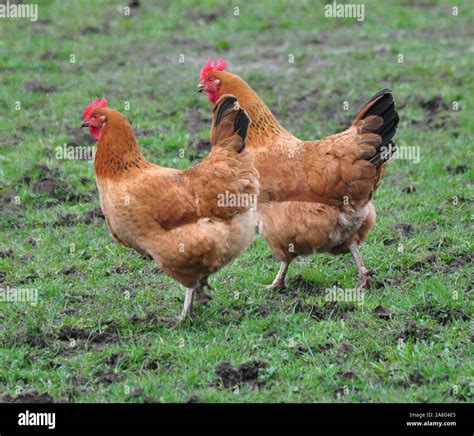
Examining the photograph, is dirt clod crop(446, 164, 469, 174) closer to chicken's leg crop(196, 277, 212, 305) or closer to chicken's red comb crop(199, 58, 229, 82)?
chicken's red comb crop(199, 58, 229, 82)

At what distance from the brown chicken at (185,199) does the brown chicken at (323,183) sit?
492 millimetres

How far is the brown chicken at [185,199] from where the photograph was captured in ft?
22.8

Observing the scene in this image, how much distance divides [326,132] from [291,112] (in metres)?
0.92

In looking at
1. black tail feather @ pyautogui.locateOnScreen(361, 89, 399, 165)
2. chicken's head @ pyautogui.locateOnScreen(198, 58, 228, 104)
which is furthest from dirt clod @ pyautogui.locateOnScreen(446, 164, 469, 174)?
chicken's head @ pyautogui.locateOnScreen(198, 58, 228, 104)

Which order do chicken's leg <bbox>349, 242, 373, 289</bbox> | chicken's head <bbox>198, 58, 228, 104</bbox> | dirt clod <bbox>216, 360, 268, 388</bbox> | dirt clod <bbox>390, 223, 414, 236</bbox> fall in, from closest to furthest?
dirt clod <bbox>216, 360, 268, 388</bbox>, chicken's leg <bbox>349, 242, 373, 289</bbox>, chicken's head <bbox>198, 58, 228, 104</bbox>, dirt clod <bbox>390, 223, 414, 236</bbox>

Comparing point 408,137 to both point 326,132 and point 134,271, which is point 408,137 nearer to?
point 326,132

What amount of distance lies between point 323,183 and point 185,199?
1263 mm

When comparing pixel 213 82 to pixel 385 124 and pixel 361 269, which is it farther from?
pixel 361 269

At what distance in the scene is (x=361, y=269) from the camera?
25.6 ft

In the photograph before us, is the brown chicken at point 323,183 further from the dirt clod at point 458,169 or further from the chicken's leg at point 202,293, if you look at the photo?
the dirt clod at point 458,169

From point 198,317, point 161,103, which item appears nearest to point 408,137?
point 161,103

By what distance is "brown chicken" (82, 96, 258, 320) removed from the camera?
6941mm

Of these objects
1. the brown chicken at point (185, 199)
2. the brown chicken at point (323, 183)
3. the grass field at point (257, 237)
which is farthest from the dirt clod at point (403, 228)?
the brown chicken at point (185, 199)

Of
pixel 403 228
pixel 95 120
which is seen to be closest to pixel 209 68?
pixel 95 120
